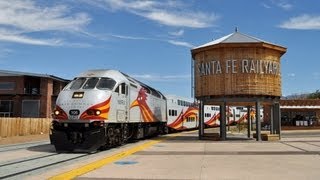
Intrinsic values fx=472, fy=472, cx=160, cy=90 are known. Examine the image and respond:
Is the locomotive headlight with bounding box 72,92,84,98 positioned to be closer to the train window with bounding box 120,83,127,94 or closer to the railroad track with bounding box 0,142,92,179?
the railroad track with bounding box 0,142,92,179

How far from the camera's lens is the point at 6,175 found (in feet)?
43.3

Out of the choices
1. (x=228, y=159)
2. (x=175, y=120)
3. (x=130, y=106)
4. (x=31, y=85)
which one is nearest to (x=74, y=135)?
(x=130, y=106)

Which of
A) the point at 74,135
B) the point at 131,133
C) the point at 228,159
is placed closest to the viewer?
the point at 228,159

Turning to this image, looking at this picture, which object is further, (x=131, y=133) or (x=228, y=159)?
(x=131, y=133)

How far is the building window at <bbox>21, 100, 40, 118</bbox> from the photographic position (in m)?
68.1

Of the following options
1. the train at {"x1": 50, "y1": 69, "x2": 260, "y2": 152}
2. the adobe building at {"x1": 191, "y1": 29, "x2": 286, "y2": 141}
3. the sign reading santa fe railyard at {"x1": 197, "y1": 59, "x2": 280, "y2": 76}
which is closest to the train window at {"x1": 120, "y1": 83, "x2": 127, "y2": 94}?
the train at {"x1": 50, "y1": 69, "x2": 260, "y2": 152}

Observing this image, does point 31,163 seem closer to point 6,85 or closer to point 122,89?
point 122,89

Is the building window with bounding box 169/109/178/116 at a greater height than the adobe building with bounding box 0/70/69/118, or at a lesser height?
lesser

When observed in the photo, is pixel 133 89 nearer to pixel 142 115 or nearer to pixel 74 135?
pixel 142 115

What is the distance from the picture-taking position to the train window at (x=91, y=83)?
21500mm

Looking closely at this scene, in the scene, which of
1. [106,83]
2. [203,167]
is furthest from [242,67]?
[203,167]

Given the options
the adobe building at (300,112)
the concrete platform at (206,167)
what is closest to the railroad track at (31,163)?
the concrete platform at (206,167)

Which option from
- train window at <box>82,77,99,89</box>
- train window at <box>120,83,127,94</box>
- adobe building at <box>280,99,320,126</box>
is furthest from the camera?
adobe building at <box>280,99,320,126</box>

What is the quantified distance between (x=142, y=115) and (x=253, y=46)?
27.7ft
